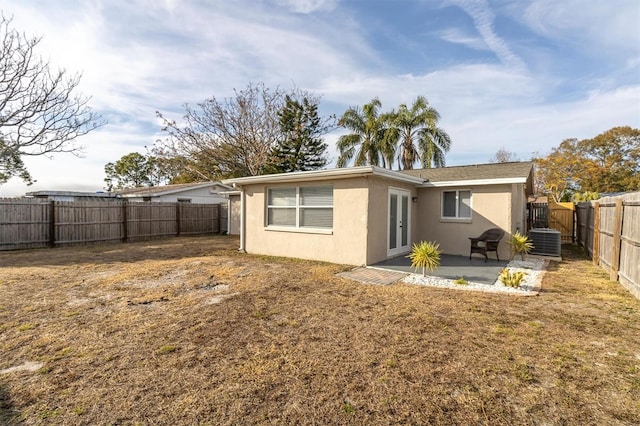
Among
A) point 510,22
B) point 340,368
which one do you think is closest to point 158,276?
point 340,368

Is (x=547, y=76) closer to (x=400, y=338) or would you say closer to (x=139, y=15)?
(x=400, y=338)

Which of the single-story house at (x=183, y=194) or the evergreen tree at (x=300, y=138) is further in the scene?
the evergreen tree at (x=300, y=138)

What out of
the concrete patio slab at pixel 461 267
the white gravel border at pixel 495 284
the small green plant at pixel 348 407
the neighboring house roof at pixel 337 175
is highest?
the neighboring house roof at pixel 337 175

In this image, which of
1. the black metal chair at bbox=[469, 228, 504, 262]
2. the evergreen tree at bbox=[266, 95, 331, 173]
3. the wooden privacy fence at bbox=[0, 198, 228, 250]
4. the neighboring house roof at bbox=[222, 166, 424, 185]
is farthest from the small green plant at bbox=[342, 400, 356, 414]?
the evergreen tree at bbox=[266, 95, 331, 173]

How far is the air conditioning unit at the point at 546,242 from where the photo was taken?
9.95 meters

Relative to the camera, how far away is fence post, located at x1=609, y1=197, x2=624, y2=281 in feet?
21.4

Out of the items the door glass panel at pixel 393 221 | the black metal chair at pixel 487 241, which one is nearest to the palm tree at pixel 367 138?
the door glass panel at pixel 393 221

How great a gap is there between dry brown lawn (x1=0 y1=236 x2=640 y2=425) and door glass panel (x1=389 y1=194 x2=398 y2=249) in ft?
10.8

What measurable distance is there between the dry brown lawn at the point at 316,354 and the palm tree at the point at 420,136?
42.5 feet

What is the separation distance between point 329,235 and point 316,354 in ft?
17.6

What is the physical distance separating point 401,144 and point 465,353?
17.5 metres

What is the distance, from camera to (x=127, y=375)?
296 cm

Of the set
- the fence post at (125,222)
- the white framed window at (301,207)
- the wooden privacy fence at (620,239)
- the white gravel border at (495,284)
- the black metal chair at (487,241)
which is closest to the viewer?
the wooden privacy fence at (620,239)

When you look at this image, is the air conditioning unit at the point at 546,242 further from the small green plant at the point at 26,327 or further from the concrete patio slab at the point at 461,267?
the small green plant at the point at 26,327
